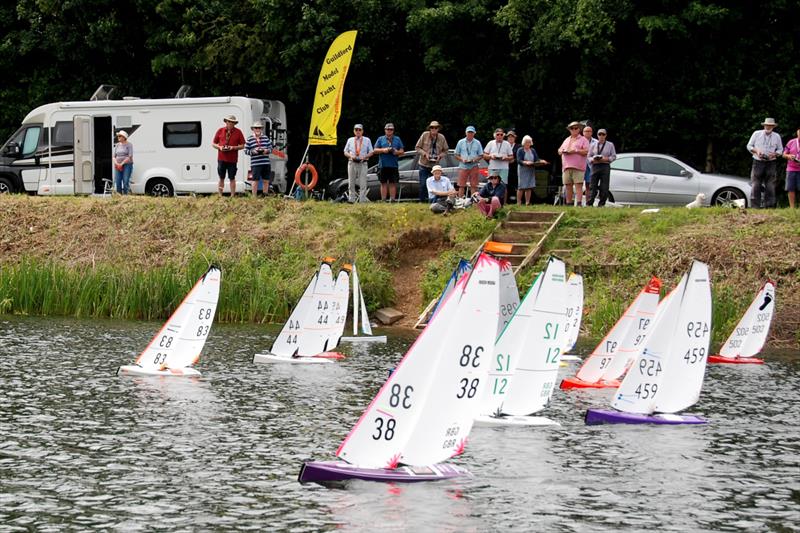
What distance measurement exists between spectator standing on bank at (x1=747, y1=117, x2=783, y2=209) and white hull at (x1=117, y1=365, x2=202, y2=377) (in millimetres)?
14705

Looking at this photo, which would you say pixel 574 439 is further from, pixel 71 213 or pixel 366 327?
pixel 71 213

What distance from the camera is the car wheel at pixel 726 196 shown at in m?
34.6

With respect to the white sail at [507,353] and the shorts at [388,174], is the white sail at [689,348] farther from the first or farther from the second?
the shorts at [388,174]

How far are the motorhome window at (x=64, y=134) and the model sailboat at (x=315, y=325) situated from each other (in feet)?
54.3

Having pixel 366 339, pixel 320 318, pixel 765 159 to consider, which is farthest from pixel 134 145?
pixel 765 159

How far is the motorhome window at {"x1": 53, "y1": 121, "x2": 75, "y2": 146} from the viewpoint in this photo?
39.2 m

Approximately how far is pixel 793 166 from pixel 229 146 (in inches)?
533

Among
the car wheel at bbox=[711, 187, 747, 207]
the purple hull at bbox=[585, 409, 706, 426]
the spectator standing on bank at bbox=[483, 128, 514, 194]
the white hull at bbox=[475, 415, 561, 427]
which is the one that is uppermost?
the spectator standing on bank at bbox=[483, 128, 514, 194]

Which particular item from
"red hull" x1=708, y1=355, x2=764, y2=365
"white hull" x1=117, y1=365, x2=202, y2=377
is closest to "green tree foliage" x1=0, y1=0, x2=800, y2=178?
"red hull" x1=708, y1=355, x2=764, y2=365

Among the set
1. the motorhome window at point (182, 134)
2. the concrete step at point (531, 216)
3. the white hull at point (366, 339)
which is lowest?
the white hull at point (366, 339)

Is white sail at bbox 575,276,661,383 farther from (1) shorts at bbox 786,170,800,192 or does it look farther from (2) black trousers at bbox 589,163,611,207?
(2) black trousers at bbox 589,163,611,207

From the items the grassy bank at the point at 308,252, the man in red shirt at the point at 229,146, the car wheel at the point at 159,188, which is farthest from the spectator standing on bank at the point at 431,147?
the car wheel at the point at 159,188

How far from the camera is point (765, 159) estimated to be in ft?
102

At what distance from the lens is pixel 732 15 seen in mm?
38906
